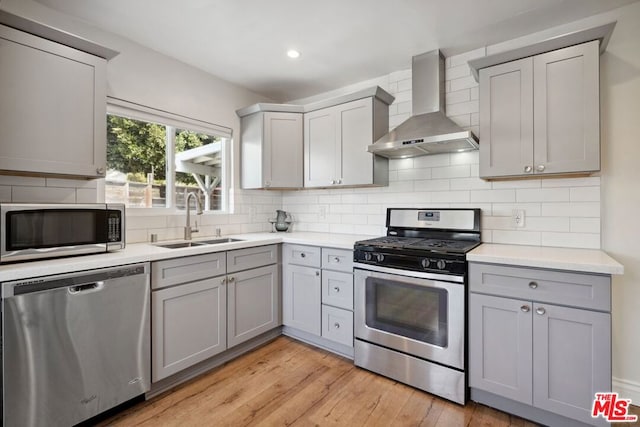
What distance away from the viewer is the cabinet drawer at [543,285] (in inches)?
62.5

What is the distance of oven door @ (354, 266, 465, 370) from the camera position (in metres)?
A: 1.98

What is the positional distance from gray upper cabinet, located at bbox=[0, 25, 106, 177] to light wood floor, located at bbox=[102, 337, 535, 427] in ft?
5.09

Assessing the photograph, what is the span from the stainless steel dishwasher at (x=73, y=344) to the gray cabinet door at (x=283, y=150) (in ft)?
5.23

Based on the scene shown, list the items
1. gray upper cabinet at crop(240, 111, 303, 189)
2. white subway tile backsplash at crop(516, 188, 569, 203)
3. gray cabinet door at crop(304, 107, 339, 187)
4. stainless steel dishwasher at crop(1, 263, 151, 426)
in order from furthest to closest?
gray upper cabinet at crop(240, 111, 303, 189) → gray cabinet door at crop(304, 107, 339, 187) → white subway tile backsplash at crop(516, 188, 569, 203) → stainless steel dishwasher at crop(1, 263, 151, 426)

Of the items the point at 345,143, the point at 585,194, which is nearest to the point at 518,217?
the point at 585,194

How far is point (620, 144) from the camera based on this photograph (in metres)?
2.02

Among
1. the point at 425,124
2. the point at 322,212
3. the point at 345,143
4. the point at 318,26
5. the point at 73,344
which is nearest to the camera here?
the point at 73,344

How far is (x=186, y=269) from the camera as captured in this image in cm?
216

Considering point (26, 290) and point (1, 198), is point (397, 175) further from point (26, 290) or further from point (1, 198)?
point (1, 198)


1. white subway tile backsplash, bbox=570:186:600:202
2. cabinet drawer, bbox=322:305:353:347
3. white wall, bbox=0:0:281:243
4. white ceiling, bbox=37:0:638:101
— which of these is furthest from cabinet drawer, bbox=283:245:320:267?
white subway tile backsplash, bbox=570:186:600:202

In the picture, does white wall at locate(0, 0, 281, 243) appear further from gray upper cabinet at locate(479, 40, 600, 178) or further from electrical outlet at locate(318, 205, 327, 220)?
gray upper cabinet at locate(479, 40, 600, 178)

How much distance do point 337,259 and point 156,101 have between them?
6.63 ft

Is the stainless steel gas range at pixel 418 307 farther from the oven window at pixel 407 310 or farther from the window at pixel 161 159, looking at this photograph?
the window at pixel 161 159

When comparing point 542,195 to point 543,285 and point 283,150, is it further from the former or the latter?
point 283,150
